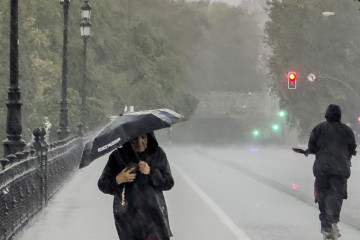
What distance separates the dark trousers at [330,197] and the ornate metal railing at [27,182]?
394 cm

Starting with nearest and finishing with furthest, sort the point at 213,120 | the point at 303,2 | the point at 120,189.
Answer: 1. the point at 120,189
2. the point at 303,2
3. the point at 213,120

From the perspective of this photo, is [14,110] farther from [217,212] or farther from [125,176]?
[125,176]

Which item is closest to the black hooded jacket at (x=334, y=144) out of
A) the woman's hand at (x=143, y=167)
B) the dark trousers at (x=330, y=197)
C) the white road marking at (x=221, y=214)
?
the dark trousers at (x=330, y=197)

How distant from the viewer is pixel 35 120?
6031 cm

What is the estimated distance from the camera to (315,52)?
8056 cm

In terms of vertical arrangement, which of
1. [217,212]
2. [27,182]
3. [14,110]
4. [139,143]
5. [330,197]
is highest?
[14,110]

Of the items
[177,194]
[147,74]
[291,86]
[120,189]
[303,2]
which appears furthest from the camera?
[147,74]

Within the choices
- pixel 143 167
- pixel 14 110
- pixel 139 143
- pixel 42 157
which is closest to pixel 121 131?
pixel 139 143

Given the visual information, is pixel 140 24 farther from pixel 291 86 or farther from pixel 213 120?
pixel 213 120

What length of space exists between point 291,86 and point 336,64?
2102 cm

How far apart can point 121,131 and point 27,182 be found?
8466 millimetres

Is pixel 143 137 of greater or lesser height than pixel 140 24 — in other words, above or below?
below

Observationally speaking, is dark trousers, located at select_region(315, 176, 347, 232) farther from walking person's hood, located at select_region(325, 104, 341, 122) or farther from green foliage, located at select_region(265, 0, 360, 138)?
green foliage, located at select_region(265, 0, 360, 138)

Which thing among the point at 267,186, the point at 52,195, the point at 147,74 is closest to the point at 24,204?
the point at 52,195
